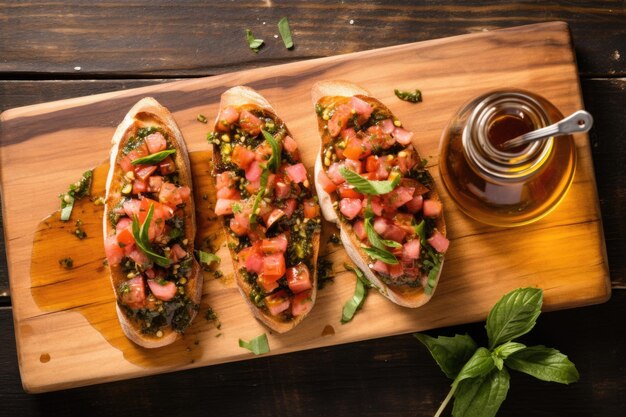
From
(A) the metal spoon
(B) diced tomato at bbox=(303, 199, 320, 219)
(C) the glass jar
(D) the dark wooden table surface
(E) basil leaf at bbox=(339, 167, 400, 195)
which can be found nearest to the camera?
(A) the metal spoon

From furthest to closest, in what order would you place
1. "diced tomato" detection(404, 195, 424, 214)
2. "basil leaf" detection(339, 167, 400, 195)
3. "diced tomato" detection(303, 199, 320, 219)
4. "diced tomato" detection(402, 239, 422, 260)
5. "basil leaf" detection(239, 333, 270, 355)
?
1. "basil leaf" detection(239, 333, 270, 355)
2. "diced tomato" detection(303, 199, 320, 219)
3. "diced tomato" detection(404, 195, 424, 214)
4. "diced tomato" detection(402, 239, 422, 260)
5. "basil leaf" detection(339, 167, 400, 195)

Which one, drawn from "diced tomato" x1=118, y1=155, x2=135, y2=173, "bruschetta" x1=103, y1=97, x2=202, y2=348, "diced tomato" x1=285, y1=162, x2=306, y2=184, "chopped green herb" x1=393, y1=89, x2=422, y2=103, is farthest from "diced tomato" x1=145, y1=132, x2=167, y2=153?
"chopped green herb" x1=393, y1=89, x2=422, y2=103

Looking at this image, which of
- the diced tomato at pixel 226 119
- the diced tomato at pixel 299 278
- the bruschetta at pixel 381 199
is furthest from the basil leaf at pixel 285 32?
the diced tomato at pixel 299 278

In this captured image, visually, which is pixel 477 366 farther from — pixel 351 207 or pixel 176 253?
pixel 176 253

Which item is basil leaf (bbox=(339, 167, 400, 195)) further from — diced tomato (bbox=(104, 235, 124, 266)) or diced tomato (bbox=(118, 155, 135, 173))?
diced tomato (bbox=(104, 235, 124, 266))

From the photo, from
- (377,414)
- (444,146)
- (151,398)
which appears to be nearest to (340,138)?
(444,146)

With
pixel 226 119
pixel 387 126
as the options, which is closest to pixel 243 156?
pixel 226 119

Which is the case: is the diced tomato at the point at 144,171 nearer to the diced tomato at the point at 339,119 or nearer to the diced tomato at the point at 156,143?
the diced tomato at the point at 156,143

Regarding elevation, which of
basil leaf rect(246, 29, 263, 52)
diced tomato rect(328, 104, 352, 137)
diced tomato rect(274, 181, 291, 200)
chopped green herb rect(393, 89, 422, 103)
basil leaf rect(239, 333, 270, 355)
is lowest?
basil leaf rect(239, 333, 270, 355)

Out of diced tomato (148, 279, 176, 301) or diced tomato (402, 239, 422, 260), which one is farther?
diced tomato (148, 279, 176, 301)
